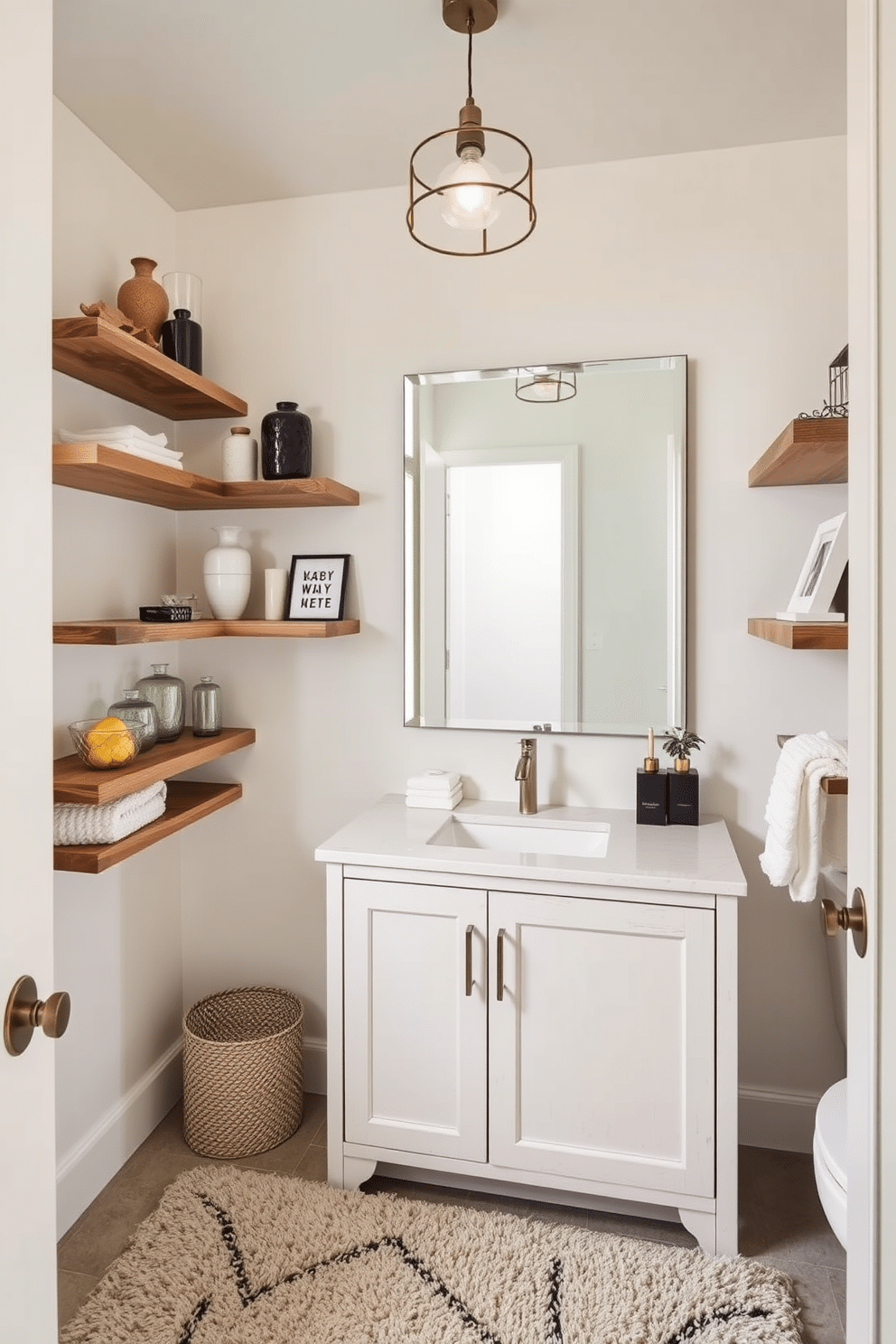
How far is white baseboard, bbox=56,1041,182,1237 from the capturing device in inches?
76.2

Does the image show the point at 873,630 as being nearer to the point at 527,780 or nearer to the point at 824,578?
the point at 824,578

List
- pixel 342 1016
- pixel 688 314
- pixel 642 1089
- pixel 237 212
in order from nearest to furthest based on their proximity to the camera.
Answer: pixel 642 1089, pixel 342 1016, pixel 688 314, pixel 237 212

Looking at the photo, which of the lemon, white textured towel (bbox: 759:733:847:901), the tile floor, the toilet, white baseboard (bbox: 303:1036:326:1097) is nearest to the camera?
the toilet

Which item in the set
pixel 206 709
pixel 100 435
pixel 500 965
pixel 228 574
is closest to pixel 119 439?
pixel 100 435

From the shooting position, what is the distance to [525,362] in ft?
7.61

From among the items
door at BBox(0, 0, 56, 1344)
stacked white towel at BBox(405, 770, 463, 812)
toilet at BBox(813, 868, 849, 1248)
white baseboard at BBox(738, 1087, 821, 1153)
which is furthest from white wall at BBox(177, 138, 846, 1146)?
door at BBox(0, 0, 56, 1344)

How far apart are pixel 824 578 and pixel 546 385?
0.92 m

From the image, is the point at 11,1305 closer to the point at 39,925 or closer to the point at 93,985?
the point at 39,925

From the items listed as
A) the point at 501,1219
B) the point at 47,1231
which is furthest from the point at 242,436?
the point at 501,1219

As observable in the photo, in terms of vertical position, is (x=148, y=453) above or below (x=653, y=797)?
above

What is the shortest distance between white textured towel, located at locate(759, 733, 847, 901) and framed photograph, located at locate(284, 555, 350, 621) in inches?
49.9

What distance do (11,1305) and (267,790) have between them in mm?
1723

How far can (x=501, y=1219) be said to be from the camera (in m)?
1.92

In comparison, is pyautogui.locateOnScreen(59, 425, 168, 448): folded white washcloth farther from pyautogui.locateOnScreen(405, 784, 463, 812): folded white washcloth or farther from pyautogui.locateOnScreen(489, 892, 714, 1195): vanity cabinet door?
pyautogui.locateOnScreen(489, 892, 714, 1195): vanity cabinet door
